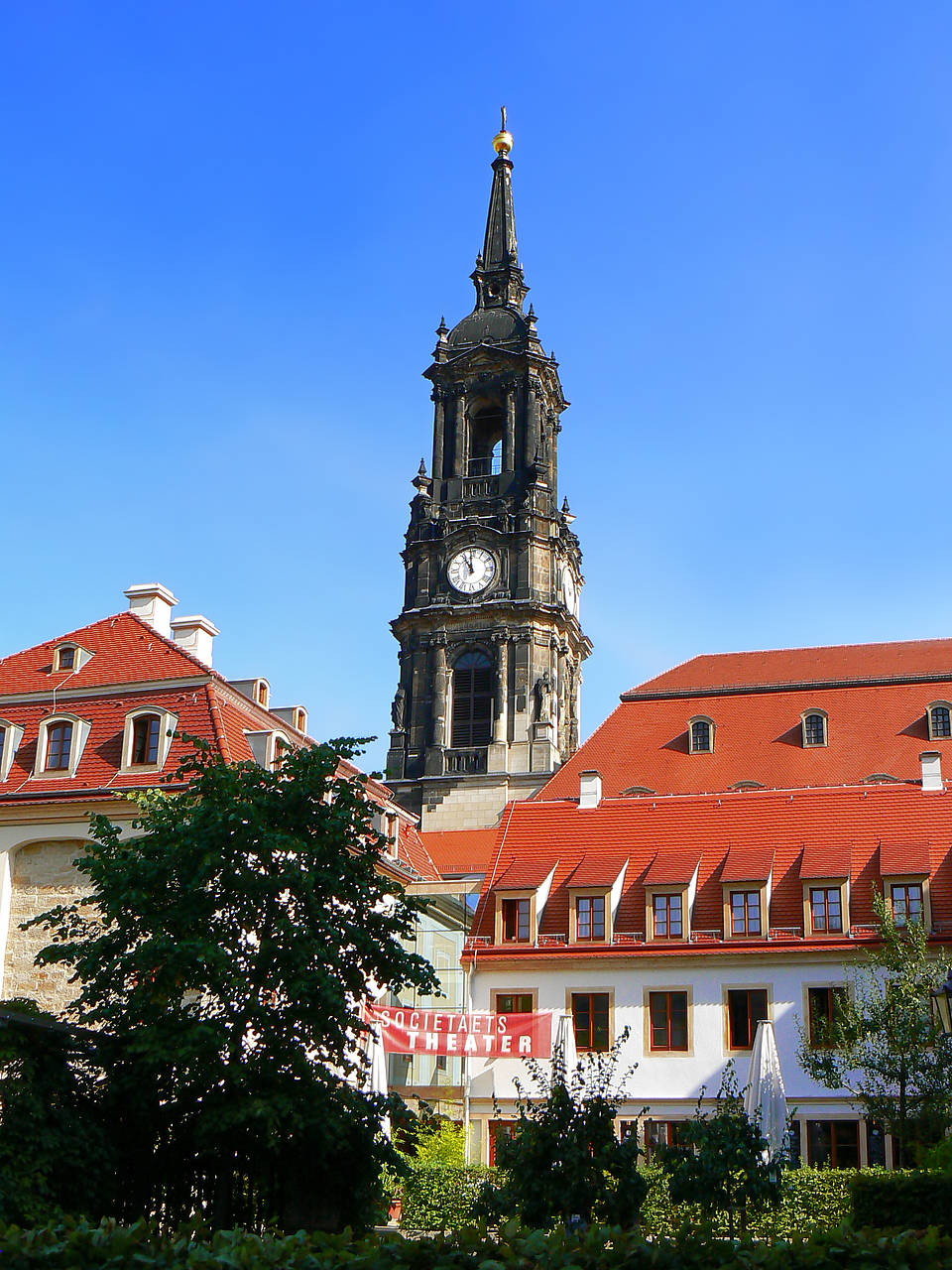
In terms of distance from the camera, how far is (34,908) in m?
33.0

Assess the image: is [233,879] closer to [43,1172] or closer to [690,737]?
[43,1172]

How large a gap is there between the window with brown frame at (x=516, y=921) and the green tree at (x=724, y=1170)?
48.4ft

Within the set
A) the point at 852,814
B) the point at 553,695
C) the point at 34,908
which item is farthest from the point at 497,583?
the point at 34,908

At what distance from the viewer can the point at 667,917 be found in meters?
36.9

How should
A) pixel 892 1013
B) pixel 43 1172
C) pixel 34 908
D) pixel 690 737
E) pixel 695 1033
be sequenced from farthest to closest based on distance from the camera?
pixel 690 737 < pixel 695 1033 < pixel 34 908 < pixel 892 1013 < pixel 43 1172

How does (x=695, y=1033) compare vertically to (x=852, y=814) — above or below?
below

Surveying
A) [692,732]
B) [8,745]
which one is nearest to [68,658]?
[8,745]

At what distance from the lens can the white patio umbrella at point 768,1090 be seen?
28.1 m

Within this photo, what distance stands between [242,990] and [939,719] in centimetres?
3449

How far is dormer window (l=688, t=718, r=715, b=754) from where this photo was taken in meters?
51.9

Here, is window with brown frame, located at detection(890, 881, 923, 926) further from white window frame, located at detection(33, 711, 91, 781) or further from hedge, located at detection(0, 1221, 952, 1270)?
hedge, located at detection(0, 1221, 952, 1270)

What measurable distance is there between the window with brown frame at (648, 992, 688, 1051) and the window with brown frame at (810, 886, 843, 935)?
3552 mm

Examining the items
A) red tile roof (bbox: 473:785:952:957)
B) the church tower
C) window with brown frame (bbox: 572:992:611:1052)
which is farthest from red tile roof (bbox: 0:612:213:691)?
the church tower

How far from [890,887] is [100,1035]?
21125mm
